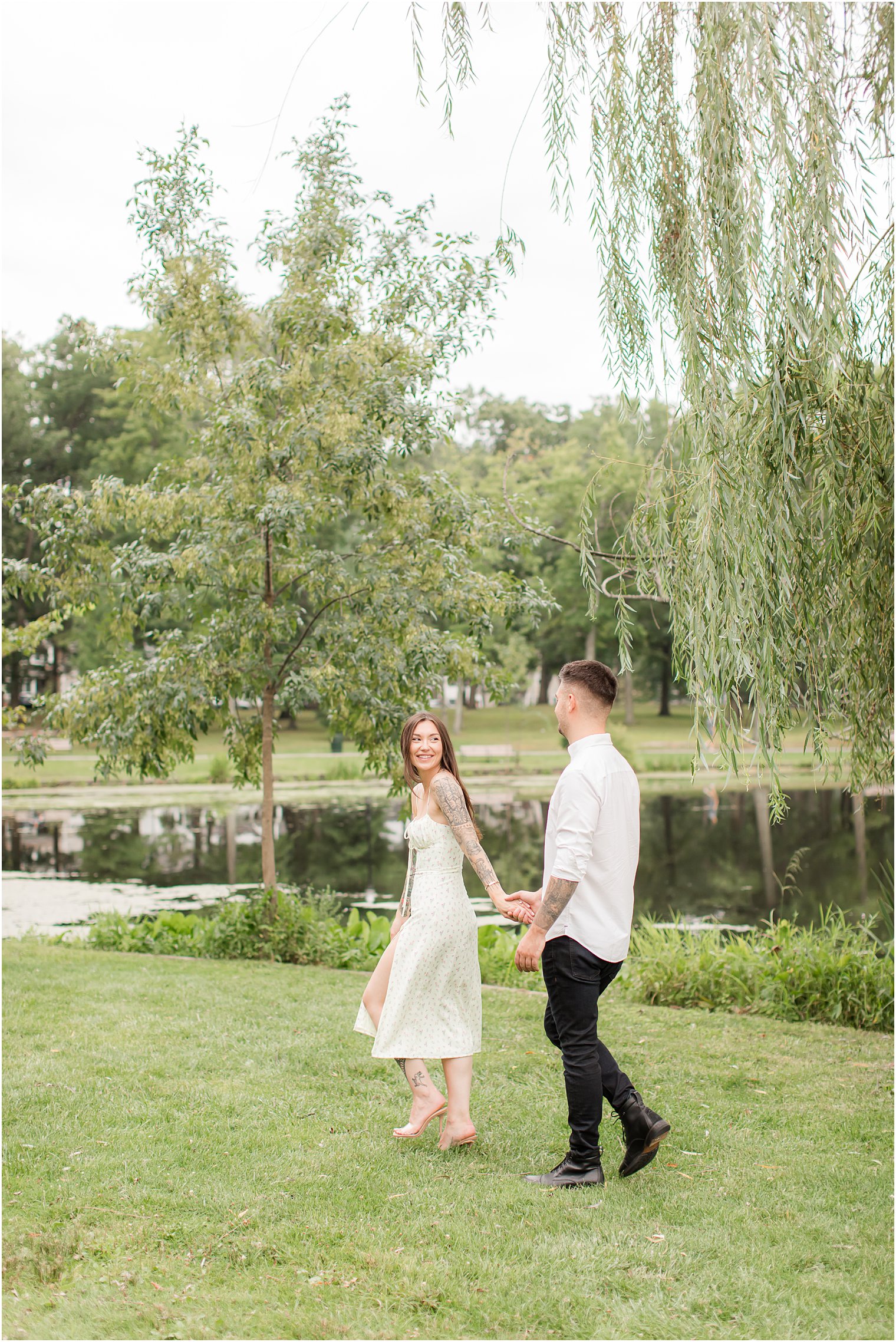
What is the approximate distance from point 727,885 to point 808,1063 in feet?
30.9

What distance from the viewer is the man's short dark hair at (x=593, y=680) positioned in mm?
4191

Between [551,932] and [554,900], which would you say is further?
[551,932]

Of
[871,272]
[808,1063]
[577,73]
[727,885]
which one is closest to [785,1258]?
[808,1063]

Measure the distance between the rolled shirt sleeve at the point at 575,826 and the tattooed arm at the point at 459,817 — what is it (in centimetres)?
46

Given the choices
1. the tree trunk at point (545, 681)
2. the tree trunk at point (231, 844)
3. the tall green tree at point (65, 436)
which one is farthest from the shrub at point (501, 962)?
the tree trunk at point (545, 681)

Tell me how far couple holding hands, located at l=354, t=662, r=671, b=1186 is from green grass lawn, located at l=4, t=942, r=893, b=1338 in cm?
25

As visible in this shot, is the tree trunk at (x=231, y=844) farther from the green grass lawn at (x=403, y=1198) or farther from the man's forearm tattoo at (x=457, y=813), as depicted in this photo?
the man's forearm tattoo at (x=457, y=813)

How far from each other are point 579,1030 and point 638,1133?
0.50 m

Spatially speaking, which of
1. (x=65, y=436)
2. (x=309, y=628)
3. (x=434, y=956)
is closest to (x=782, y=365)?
(x=434, y=956)

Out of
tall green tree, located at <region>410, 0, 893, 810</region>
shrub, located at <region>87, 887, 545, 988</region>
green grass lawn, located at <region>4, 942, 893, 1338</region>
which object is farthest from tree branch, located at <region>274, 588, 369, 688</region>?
tall green tree, located at <region>410, 0, 893, 810</region>

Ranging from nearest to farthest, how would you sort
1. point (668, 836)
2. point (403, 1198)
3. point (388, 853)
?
point (403, 1198)
point (388, 853)
point (668, 836)

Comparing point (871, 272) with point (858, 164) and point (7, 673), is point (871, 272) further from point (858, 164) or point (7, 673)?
point (7, 673)

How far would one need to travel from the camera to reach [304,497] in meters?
8.72

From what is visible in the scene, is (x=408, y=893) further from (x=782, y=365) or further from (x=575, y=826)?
(x=782, y=365)
